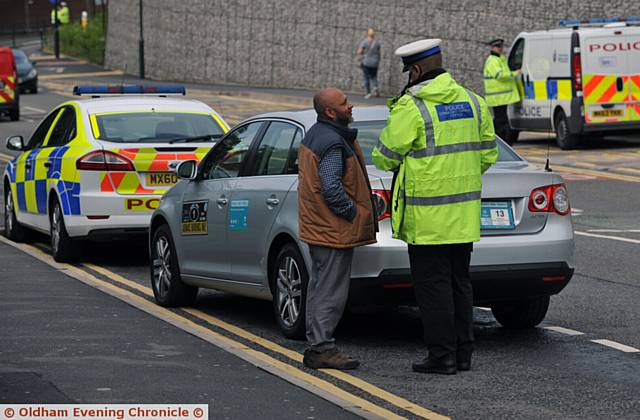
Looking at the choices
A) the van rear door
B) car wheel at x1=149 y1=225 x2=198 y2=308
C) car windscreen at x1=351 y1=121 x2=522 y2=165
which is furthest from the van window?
car windscreen at x1=351 y1=121 x2=522 y2=165

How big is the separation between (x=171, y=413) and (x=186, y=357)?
1.52 metres

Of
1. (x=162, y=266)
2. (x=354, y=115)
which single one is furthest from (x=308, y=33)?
(x=354, y=115)

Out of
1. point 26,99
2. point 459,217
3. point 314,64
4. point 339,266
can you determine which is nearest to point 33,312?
point 339,266

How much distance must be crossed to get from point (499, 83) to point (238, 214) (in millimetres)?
15840

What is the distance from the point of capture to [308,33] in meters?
41.9

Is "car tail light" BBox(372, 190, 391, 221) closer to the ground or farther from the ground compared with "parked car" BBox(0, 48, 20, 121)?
farther from the ground

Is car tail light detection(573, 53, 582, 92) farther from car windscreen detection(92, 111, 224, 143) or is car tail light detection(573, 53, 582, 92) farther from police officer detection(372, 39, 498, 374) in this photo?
police officer detection(372, 39, 498, 374)

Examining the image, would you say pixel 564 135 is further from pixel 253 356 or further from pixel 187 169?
pixel 253 356

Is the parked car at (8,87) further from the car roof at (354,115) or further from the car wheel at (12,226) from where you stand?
the car roof at (354,115)

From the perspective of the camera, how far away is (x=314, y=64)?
41719 millimetres

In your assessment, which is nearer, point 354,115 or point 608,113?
point 354,115

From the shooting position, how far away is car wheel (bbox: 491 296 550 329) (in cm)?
945

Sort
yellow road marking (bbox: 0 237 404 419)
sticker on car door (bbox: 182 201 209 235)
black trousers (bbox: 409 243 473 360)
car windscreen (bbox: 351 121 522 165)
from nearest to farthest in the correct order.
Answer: yellow road marking (bbox: 0 237 404 419), black trousers (bbox: 409 243 473 360), car windscreen (bbox: 351 121 522 165), sticker on car door (bbox: 182 201 209 235)

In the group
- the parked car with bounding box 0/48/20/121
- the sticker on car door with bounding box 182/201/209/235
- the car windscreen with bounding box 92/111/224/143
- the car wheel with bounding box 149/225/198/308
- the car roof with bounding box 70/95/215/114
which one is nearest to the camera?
the sticker on car door with bounding box 182/201/209/235
